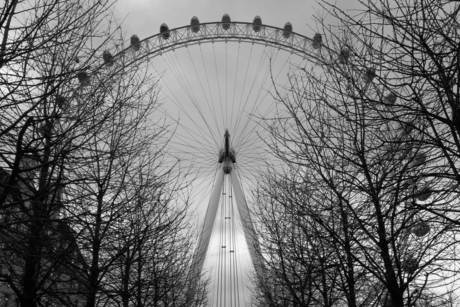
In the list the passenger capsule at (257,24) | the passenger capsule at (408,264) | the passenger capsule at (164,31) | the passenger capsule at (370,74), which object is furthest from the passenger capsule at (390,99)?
the passenger capsule at (257,24)

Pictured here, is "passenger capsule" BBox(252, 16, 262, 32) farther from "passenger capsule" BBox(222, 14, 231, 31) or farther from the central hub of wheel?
the central hub of wheel

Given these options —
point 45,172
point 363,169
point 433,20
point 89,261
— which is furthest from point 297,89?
point 89,261

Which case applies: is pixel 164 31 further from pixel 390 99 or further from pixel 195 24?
pixel 390 99

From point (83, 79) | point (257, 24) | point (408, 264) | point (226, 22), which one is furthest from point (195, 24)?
point (408, 264)

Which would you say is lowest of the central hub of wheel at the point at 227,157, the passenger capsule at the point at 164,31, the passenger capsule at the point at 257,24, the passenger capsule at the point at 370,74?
the passenger capsule at the point at 370,74

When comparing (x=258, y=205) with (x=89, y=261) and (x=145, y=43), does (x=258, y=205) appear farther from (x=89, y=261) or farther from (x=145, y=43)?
(x=145, y=43)

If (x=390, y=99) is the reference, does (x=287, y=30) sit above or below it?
above

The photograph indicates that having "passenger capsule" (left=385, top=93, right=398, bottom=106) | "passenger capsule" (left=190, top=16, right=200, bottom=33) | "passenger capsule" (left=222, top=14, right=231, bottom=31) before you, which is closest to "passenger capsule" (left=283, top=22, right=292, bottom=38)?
"passenger capsule" (left=222, top=14, right=231, bottom=31)

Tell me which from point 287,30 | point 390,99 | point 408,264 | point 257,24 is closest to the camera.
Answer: point 390,99

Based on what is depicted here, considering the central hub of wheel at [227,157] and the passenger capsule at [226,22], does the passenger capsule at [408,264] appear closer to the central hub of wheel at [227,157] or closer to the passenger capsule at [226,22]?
the central hub of wheel at [227,157]

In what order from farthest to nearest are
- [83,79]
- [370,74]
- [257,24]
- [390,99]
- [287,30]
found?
[257,24] < [287,30] < [390,99] < [83,79] < [370,74]

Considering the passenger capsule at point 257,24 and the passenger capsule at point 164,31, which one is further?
the passenger capsule at point 257,24

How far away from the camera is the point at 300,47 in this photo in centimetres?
2366

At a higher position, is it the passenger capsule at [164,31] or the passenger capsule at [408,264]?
the passenger capsule at [164,31]
